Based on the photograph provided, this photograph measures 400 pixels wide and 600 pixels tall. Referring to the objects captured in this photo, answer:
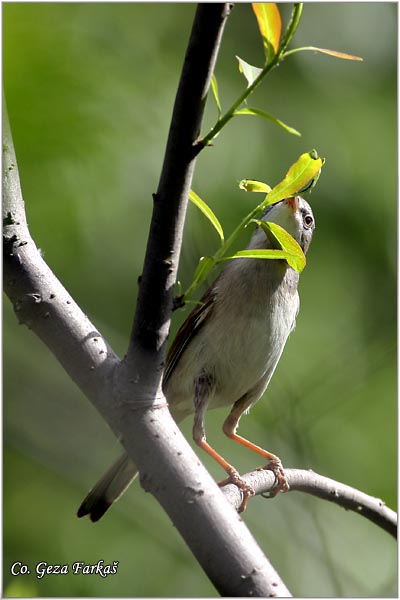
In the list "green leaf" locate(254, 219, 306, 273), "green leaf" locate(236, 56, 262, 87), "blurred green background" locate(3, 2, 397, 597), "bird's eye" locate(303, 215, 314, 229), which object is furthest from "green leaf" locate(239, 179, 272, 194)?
"bird's eye" locate(303, 215, 314, 229)

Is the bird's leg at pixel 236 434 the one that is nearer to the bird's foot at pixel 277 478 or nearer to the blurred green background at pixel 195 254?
the bird's foot at pixel 277 478

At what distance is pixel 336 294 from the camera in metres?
4.18

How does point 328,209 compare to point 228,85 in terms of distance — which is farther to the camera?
point 328,209

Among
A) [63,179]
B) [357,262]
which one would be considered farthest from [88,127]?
[357,262]

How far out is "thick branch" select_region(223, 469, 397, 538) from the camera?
8.39 feet

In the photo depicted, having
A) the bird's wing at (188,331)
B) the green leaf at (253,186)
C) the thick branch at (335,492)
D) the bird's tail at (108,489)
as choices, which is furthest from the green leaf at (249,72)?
the bird's tail at (108,489)

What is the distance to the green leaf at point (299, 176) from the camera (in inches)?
65.1

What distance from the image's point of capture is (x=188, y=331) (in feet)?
10.3

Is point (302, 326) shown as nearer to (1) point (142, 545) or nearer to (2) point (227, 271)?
(2) point (227, 271)

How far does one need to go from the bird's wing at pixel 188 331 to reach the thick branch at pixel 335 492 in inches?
25.2

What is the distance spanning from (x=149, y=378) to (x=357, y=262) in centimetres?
278

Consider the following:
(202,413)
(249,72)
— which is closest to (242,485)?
(202,413)

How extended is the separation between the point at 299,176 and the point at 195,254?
1.36m

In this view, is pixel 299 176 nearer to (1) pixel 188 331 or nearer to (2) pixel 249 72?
(2) pixel 249 72
